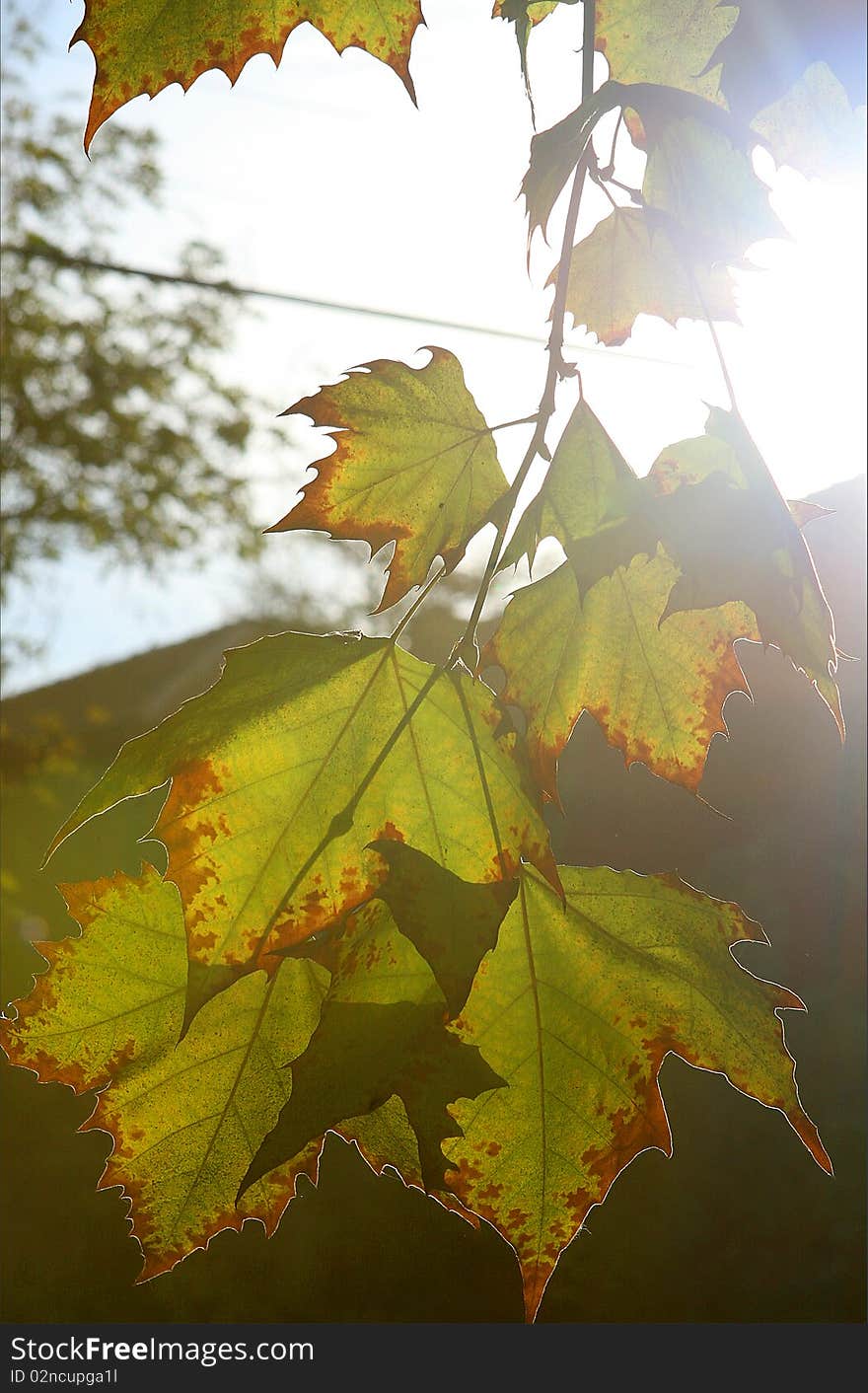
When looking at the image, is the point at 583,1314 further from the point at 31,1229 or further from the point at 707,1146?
the point at 31,1229

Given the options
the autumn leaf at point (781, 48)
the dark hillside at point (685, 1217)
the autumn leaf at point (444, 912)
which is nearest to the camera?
the autumn leaf at point (444, 912)

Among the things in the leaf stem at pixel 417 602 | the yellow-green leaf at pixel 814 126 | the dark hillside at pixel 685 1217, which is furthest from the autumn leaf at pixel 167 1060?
the dark hillside at pixel 685 1217

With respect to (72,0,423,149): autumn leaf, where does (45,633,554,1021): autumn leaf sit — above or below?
below

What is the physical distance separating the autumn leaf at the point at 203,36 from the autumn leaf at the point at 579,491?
13 cm

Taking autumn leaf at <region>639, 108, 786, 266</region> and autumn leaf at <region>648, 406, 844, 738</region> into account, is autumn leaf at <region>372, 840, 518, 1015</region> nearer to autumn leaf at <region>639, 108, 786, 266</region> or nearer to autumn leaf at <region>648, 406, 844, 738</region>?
autumn leaf at <region>648, 406, 844, 738</region>

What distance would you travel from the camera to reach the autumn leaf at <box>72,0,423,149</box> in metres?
0.33

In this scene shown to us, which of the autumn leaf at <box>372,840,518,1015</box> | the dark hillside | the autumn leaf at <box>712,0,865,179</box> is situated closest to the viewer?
the autumn leaf at <box>372,840,518,1015</box>

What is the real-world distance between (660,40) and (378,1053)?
447 millimetres

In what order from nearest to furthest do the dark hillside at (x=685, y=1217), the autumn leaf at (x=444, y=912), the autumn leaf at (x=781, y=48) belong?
the autumn leaf at (x=444, y=912) < the autumn leaf at (x=781, y=48) < the dark hillside at (x=685, y=1217)

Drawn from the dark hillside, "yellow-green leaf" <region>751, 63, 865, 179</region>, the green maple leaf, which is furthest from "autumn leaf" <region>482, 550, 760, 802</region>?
the dark hillside

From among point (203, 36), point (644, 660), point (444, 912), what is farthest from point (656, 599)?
point (203, 36)

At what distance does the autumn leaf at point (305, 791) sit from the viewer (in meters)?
0.27

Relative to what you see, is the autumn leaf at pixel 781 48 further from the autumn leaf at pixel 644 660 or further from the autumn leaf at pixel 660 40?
the autumn leaf at pixel 644 660

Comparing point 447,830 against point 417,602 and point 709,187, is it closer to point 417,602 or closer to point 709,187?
point 417,602
